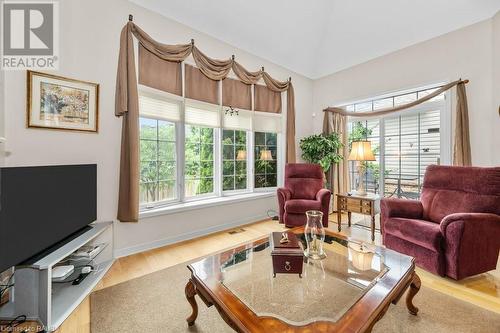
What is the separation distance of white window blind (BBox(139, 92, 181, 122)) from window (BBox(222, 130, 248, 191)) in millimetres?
881

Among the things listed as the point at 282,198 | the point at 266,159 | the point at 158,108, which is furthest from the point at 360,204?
the point at 158,108

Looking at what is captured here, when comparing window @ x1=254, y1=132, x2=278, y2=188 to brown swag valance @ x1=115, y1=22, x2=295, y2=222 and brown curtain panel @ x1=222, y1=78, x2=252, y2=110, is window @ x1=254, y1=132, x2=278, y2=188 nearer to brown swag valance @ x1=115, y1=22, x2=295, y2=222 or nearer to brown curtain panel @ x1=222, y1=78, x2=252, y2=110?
brown curtain panel @ x1=222, y1=78, x2=252, y2=110

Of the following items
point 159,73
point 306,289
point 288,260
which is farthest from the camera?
point 159,73

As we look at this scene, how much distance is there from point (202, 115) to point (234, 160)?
95 cm

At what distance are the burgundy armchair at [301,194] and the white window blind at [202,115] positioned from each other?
1.49m

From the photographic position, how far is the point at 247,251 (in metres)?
1.82

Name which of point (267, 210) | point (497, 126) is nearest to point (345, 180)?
point (267, 210)

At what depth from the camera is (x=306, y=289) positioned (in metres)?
1.38

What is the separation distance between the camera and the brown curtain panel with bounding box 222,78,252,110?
359 cm

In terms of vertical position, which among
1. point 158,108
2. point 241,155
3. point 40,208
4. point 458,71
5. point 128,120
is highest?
point 458,71

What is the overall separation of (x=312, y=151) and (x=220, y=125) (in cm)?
189

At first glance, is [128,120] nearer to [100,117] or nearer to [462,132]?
[100,117]

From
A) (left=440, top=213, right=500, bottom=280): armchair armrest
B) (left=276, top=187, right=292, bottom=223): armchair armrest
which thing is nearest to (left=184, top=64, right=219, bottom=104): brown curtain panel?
(left=276, top=187, right=292, bottom=223): armchair armrest

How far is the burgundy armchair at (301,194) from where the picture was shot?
3.29 m
